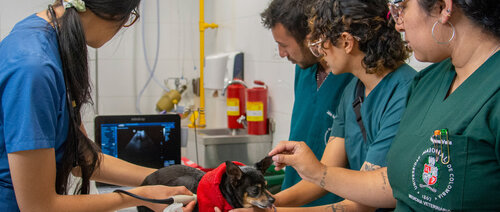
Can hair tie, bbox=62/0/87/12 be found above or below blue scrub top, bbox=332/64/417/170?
above

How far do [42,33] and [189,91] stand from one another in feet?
10.7

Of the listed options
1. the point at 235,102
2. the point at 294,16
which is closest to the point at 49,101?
the point at 294,16

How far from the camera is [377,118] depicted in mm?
1420

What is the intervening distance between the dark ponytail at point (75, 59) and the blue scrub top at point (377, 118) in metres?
0.81

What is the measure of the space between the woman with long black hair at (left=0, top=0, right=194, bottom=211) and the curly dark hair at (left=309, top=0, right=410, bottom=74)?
0.68 m

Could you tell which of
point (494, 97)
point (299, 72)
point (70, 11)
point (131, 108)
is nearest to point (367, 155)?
point (494, 97)

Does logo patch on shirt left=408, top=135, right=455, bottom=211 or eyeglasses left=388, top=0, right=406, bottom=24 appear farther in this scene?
eyeglasses left=388, top=0, right=406, bottom=24

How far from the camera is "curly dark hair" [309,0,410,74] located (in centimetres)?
144

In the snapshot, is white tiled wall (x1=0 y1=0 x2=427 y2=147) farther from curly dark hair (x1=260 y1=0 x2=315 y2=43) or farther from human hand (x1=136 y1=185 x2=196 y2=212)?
human hand (x1=136 y1=185 x2=196 y2=212)

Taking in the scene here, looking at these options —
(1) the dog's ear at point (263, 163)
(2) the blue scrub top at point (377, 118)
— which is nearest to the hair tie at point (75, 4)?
(1) the dog's ear at point (263, 163)

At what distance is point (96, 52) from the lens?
12.4 ft

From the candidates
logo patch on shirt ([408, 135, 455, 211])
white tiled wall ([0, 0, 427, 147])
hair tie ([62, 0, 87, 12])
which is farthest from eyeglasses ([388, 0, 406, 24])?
white tiled wall ([0, 0, 427, 147])

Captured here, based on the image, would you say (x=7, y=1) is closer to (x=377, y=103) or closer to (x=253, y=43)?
(x=253, y=43)

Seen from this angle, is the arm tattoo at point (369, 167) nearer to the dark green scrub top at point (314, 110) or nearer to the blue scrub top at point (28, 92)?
the dark green scrub top at point (314, 110)
